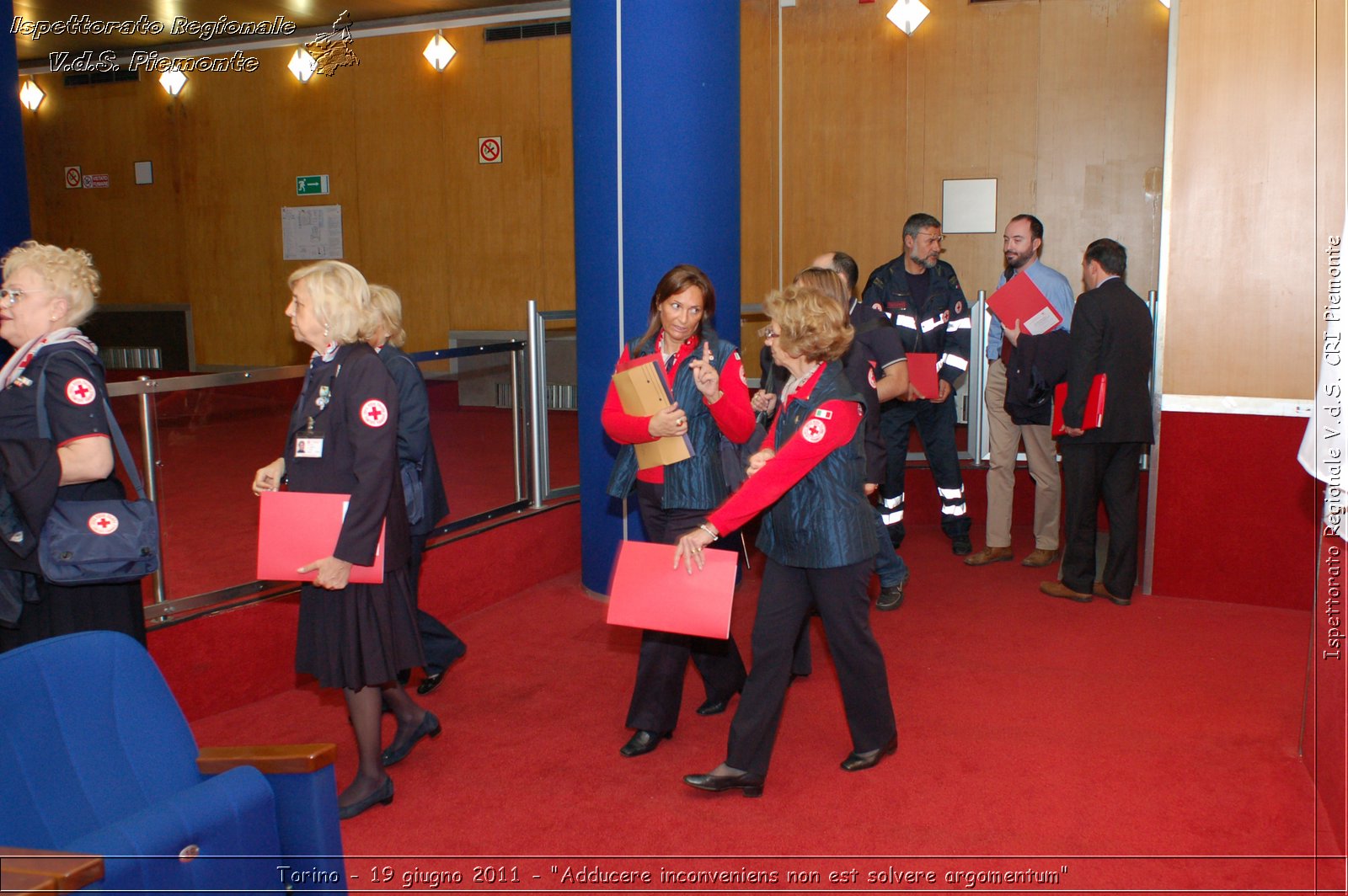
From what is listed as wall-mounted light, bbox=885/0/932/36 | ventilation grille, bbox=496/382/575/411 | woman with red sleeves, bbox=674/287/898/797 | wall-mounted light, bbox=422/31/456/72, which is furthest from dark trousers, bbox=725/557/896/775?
wall-mounted light, bbox=422/31/456/72

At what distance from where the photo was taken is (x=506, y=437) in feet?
18.4

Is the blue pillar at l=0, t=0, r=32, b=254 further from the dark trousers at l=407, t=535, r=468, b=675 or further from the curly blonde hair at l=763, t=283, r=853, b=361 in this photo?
the curly blonde hair at l=763, t=283, r=853, b=361

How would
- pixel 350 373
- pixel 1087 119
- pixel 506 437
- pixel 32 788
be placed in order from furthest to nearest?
pixel 1087 119 < pixel 506 437 < pixel 350 373 < pixel 32 788

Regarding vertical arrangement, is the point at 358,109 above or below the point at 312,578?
above

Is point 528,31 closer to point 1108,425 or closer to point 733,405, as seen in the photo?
point 1108,425

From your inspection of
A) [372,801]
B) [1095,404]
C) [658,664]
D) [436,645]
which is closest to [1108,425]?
[1095,404]

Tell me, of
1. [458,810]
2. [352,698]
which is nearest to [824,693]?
[458,810]

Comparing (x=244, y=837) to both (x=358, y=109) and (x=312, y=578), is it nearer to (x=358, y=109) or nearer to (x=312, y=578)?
(x=312, y=578)

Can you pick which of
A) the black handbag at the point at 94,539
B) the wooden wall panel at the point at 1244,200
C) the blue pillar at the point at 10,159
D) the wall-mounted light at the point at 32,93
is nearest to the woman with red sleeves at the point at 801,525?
the black handbag at the point at 94,539

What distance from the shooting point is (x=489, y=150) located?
10633 millimetres

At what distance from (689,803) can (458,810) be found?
26.9 inches

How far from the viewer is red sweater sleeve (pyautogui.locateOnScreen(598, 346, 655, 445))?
11.5ft

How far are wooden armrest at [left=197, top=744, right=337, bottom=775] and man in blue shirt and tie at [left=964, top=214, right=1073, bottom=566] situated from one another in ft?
14.4

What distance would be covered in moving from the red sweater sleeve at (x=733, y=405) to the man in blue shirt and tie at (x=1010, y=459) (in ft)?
8.46
